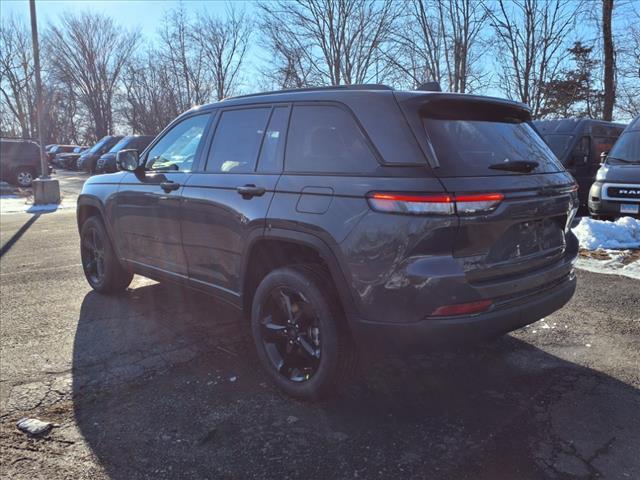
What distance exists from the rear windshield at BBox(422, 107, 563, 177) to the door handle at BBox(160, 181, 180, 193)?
2112mm

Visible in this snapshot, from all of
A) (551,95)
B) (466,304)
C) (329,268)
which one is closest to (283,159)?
(329,268)

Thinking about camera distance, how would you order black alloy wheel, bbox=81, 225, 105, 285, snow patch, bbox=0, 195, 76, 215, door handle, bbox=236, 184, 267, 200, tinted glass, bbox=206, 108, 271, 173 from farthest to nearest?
1. snow patch, bbox=0, 195, 76, 215
2. black alloy wheel, bbox=81, 225, 105, 285
3. tinted glass, bbox=206, 108, 271, 173
4. door handle, bbox=236, 184, 267, 200

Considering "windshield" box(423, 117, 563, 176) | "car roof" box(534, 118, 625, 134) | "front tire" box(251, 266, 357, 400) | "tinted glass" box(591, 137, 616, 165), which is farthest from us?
"tinted glass" box(591, 137, 616, 165)

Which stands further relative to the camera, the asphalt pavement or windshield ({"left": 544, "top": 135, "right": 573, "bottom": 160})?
windshield ({"left": 544, "top": 135, "right": 573, "bottom": 160})

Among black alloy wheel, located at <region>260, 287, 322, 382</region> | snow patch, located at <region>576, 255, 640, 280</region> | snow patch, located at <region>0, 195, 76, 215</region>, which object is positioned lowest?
snow patch, located at <region>576, 255, 640, 280</region>

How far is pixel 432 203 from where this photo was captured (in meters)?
2.48

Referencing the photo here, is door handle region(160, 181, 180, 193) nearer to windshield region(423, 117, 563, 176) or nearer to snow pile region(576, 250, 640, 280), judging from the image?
windshield region(423, 117, 563, 176)

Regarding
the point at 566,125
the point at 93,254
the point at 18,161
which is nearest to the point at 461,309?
the point at 93,254

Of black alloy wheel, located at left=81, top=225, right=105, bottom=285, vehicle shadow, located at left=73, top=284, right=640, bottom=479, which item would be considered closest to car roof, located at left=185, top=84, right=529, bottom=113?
vehicle shadow, located at left=73, top=284, right=640, bottom=479

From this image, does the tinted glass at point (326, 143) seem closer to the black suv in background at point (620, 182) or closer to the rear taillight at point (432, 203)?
the rear taillight at point (432, 203)

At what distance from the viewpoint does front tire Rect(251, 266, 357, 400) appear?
9.47 ft

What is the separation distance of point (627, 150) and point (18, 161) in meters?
20.1

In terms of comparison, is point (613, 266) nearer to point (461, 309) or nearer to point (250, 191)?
point (461, 309)

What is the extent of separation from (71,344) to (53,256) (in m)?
3.97
